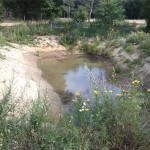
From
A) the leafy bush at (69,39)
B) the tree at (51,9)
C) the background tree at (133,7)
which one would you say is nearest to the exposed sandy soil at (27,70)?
the leafy bush at (69,39)

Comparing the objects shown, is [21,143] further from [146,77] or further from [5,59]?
[5,59]

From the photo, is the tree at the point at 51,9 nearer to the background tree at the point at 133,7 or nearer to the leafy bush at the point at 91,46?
the leafy bush at the point at 91,46

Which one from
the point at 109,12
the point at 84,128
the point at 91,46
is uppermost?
the point at 109,12

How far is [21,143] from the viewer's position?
448 centimetres

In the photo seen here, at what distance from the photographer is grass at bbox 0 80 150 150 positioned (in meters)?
4.42

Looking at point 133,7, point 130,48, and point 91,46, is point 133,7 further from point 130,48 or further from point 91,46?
point 130,48

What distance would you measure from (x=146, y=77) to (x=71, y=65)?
216 inches

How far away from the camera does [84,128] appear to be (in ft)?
16.0

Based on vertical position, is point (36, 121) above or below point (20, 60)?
above

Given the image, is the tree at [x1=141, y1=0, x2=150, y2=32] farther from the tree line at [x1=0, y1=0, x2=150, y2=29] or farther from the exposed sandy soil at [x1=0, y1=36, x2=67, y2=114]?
the exposed sandy soil at [x1=0, y1=36, x2=67, y2=114]

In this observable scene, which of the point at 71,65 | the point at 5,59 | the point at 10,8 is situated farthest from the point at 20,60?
the point at 10,8

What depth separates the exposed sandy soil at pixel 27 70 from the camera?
931 cm

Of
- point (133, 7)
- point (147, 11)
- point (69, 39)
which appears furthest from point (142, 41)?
point (133, 7)

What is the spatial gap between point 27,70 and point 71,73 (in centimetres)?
223
